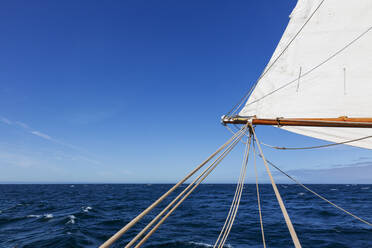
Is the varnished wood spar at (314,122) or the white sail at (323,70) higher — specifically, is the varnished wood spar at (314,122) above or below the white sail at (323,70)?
below

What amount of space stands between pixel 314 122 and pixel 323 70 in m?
2.21

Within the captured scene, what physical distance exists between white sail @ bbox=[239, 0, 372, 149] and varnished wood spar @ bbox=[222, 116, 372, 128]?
0.59 metres

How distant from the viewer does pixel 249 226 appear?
15883 mm

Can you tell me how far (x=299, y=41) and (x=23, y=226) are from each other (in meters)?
22.0

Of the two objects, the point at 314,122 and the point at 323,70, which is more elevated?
the point at 323,70

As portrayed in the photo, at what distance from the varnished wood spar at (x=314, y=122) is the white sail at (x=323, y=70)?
1.93 ft

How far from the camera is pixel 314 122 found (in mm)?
3674

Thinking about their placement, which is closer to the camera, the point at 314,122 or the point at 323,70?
the point at 314,122

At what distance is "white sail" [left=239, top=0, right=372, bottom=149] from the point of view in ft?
15.5

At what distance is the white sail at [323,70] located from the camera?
4.71m

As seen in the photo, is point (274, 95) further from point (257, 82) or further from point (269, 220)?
point (269, 220)

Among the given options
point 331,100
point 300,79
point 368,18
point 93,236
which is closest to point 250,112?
point 300,79

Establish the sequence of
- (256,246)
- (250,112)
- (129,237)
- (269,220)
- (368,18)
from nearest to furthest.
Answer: (368,18), (250,112), (256,246), (129,237), (269,220)

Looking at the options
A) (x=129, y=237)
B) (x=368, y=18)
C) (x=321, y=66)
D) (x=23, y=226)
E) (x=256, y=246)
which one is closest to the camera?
(x=368, y=18)
